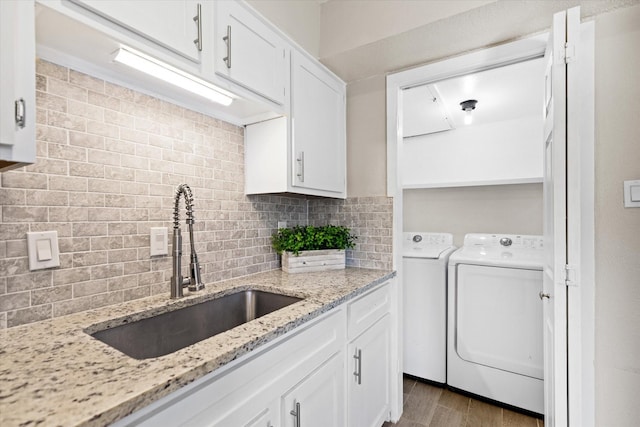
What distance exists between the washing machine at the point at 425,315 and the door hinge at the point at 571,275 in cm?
112

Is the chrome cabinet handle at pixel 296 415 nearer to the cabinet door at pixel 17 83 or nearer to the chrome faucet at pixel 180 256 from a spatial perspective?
the chrome faucet at pixel 180 256

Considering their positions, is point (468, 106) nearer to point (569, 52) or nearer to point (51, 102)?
point (569, 52)

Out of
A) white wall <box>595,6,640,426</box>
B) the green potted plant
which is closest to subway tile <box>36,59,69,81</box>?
the green potted plant

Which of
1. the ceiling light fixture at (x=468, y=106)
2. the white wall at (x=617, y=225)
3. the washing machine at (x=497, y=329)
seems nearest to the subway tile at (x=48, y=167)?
the white wall at (x=617, y=225)

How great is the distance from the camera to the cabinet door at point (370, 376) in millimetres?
1452

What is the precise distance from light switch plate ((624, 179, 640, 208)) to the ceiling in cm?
80

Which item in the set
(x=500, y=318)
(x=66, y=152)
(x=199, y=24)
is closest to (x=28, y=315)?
(x=66, y=152)

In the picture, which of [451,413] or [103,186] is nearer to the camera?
[103,186]

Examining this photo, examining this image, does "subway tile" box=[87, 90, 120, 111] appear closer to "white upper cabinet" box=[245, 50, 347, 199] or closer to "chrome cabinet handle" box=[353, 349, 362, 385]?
"white upper cabinet" box=[245, 50, 347, 199]

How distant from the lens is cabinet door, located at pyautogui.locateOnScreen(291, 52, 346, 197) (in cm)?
164

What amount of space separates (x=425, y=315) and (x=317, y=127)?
1580 millimetres

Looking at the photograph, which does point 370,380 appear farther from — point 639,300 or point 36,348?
point 36,348

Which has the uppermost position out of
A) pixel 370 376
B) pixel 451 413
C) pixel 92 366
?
pixel 92 366

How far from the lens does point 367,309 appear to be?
1.60m
